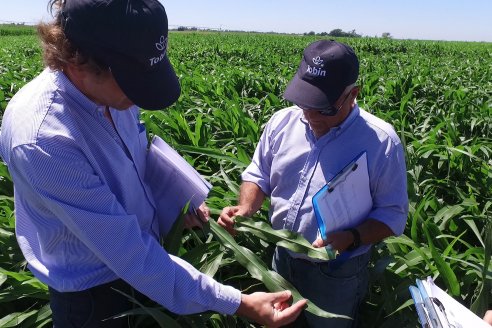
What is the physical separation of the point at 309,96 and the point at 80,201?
86 cm

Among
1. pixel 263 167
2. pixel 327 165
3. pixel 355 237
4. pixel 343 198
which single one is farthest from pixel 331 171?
pixel 263 167

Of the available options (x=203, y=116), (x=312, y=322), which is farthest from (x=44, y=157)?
(x=203, y=116)

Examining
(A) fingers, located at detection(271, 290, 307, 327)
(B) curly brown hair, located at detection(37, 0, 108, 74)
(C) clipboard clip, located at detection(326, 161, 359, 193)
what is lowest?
(A) fingers, located at detection(271, 290, 307, 327)

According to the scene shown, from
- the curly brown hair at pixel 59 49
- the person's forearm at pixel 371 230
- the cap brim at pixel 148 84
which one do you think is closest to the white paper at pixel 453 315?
the person's forearm at pixel 371 230

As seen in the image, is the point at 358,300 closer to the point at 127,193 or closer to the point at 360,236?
the point at 360,236

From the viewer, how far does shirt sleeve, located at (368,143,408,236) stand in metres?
1.57

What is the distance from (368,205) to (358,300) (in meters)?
0.42

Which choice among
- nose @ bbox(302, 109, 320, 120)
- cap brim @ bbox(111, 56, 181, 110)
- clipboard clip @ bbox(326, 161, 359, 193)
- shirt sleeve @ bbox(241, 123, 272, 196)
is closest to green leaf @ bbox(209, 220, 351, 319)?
shirt sleeve @ bbox(241, 123, 272, 196)

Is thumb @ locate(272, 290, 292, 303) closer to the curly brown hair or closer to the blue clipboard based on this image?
the blue clipboard

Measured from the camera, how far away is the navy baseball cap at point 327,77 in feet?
5.08

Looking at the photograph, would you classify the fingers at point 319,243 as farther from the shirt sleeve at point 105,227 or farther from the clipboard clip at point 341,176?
the shirt sleeve at point 105,227

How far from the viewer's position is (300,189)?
166 centimetres

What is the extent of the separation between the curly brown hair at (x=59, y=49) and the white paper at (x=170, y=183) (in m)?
0.53

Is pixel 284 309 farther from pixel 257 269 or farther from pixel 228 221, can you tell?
pixel 228 221
